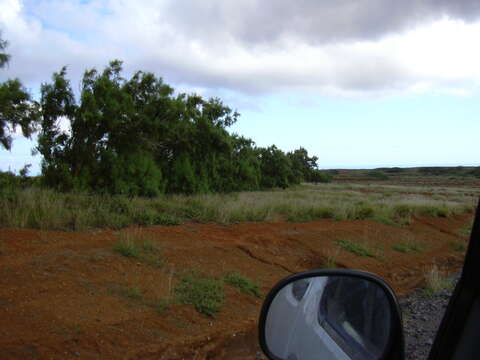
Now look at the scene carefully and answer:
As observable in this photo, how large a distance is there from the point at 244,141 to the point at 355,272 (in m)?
26.7

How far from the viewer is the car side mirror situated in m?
2.20

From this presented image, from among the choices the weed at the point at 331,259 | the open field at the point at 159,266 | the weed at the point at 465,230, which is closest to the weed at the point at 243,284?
the open field at the point at 159,266

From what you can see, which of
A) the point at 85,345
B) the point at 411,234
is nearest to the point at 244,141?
the point at 411,234

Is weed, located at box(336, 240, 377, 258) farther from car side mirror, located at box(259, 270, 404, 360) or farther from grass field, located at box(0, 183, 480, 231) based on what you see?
car side mirror, located at box(259, 270, 404, 360)

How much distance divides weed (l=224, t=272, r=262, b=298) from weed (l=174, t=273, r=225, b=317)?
0.30 meters

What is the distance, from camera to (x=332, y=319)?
8.89ft

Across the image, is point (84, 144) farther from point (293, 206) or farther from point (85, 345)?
point (85, 345)

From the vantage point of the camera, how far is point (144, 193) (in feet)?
47.9

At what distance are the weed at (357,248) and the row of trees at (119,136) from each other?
659cm

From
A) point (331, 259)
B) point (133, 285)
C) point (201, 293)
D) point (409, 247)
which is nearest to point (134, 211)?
point (133, 285)

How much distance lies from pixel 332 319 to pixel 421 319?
15.8 ft

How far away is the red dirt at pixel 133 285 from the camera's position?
5.25m

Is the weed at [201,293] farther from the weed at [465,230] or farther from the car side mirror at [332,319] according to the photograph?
the weed at [465,230]

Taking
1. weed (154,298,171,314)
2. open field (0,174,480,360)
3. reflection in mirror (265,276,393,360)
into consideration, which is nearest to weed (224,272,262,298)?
open field (0,174,480,360)
